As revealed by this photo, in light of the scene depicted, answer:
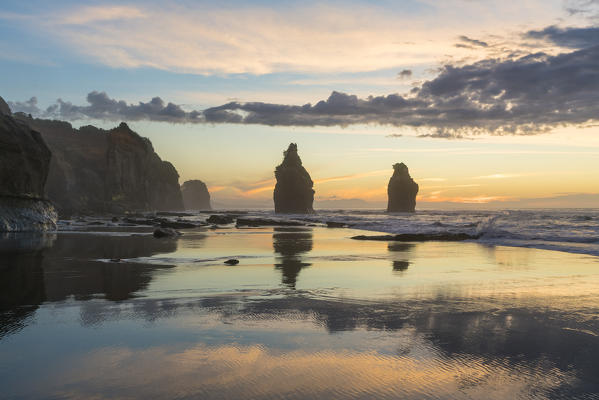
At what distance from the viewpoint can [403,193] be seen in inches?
7338

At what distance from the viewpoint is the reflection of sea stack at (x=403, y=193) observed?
185 metres

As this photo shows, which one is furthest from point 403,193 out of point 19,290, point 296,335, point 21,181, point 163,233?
point 296,335

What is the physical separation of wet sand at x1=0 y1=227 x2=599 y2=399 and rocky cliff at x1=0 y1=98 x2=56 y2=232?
934 inches

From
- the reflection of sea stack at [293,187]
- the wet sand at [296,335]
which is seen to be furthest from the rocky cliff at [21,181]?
→ the reflection of sea stack at [293,187]

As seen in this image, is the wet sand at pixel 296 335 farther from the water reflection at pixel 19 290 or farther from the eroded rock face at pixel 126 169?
the eroded rock face at pixel 126 169

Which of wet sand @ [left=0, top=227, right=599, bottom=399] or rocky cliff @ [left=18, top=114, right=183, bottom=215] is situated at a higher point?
rocky cliff @ [left=18, top=114, right=183, bottom=215]

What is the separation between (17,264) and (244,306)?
10.3m

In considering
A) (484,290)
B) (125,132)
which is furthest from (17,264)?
(125,132)

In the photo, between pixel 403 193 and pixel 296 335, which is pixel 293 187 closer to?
pixel 403 193

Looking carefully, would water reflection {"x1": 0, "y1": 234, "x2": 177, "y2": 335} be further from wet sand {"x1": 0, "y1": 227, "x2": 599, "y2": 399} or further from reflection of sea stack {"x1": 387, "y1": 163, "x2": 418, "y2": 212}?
reflection of sea stack {"x1": 387, "y1": 163, "x2": 418, "y2": 212}

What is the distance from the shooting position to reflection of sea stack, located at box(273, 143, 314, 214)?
15912cm

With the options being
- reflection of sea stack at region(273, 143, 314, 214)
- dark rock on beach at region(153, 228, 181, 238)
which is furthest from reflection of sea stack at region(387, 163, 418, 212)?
dark rock on beach at region(153, 228, 181, 238)

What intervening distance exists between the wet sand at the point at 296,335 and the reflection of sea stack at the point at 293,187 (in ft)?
478

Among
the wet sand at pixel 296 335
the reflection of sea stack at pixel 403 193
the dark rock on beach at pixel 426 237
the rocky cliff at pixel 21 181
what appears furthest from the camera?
the reflection of sea stack at pixel 403 193
